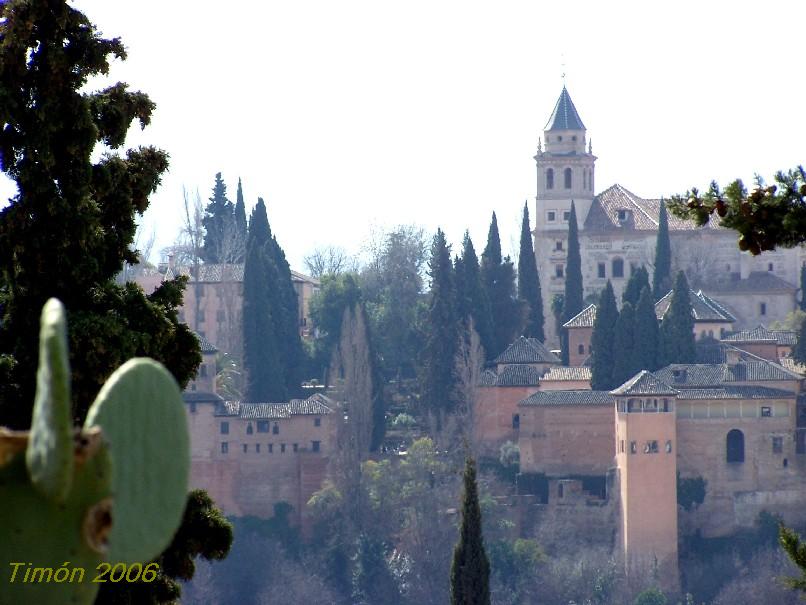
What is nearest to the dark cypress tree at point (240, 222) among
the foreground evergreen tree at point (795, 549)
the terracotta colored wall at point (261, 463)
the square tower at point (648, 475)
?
the terracotta colored wall at point (261, 463)

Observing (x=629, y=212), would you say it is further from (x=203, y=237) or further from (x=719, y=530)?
(x=719, y=530)

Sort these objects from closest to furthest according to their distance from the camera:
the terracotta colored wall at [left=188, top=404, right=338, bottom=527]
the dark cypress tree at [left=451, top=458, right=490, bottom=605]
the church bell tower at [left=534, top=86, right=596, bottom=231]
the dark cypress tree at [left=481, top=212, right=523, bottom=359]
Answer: the dark cypress tree at [left=451, top=458, right=490, bottom=605] → the terracotta colored wall at [left=188, top=404, right=338, bottom=527] → the dark cypress tree at [left=481, top=212, right=523, bottom=359] → the church bell tower at [left=534, top=86, right=596, bottom=231]

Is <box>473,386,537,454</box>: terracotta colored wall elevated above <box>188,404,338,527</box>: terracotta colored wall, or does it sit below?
above

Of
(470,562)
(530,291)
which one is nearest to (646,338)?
(530,291)

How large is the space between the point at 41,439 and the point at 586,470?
163 feet

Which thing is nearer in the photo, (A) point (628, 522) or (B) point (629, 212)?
(A) point (628, 522)

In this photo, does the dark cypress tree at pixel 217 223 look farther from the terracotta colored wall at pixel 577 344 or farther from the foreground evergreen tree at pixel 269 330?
the terracotta colored wall at pixel 577 344

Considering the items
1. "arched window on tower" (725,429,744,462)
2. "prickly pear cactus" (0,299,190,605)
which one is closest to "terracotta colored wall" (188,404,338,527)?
"arched window on tower" (725,429,744,462)

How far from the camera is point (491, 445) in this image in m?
54.7

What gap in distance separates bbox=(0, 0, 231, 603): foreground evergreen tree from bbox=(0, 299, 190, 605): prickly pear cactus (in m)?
5.40

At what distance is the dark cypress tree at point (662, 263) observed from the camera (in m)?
61.7

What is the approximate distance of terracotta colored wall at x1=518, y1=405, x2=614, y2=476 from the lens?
52125 mm

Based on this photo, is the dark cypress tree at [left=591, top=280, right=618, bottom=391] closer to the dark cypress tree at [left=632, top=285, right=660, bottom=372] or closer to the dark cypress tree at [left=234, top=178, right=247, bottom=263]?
the dark cypress tree at [left=632, top=285, right=660, bottom=372]

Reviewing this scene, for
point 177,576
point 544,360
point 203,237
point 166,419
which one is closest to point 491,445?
point 544,360
